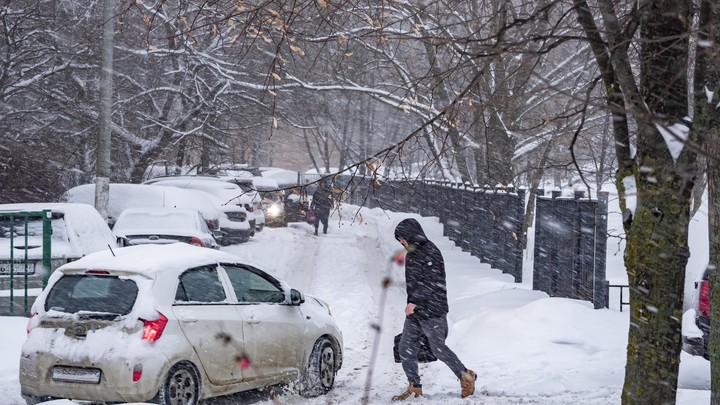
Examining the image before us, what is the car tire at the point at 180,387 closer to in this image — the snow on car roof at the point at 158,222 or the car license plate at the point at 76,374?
the car license plate at the point at 76,374

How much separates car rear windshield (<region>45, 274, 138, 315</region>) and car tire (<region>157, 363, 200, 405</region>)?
2.20ft

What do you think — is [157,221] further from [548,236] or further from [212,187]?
[212,187]

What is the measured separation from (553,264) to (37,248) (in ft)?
25.1

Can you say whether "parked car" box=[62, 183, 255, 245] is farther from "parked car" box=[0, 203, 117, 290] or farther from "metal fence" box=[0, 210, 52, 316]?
"metal fence" box=[0, 210, 52, 316]

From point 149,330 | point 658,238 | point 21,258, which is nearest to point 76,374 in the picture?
point 149,330

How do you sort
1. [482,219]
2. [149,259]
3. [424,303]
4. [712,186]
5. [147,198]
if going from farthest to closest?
[147,198]
[482,219]
[424,303]
[149,259]
[712,186]

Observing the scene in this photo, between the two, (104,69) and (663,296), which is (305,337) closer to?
(663,296)

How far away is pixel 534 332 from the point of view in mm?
11133

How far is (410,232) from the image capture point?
8.89 meters

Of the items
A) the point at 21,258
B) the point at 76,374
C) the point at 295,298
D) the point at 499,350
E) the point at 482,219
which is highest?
the point at 482,219

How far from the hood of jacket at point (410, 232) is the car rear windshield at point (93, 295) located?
2.62 meters

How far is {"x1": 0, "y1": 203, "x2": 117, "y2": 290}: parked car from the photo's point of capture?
12031 mm

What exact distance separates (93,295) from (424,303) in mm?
3224

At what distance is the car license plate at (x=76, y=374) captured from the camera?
7340 millimetres
